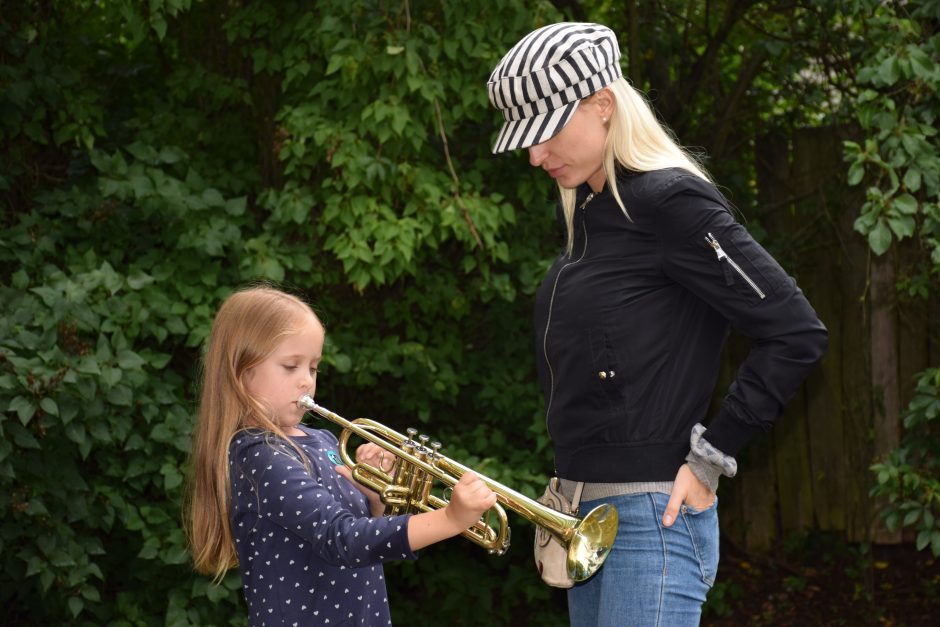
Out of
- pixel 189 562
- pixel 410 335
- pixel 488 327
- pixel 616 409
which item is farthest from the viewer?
pixel 488 327

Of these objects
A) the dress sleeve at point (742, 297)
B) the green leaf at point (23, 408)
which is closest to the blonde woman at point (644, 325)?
the dress sleeve at point (742, 297)

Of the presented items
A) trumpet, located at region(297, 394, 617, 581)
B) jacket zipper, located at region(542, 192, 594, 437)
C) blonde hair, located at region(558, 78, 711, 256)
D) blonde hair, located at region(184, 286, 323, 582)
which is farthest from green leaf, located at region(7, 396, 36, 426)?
blonde hair, located at region(558, 78, 711, 256)

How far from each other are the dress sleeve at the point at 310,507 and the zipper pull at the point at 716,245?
A: 0.81 meters

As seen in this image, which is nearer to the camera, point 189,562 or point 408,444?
point 408,444

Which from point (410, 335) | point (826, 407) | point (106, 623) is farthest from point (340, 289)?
point (826, 407)

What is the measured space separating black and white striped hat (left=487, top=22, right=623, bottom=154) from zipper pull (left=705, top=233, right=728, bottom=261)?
381 millimetres

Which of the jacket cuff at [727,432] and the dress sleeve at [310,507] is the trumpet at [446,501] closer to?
the dress sleeve at [310,507]

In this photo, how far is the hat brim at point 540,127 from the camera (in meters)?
2.44

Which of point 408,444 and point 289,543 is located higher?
point 408,444

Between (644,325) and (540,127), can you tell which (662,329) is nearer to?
(644,325)

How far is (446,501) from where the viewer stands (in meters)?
2.69

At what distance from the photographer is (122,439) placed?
14.8 feet

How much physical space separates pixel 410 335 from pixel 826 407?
2.39 meters

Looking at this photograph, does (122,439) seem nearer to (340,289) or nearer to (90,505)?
(90,505)
